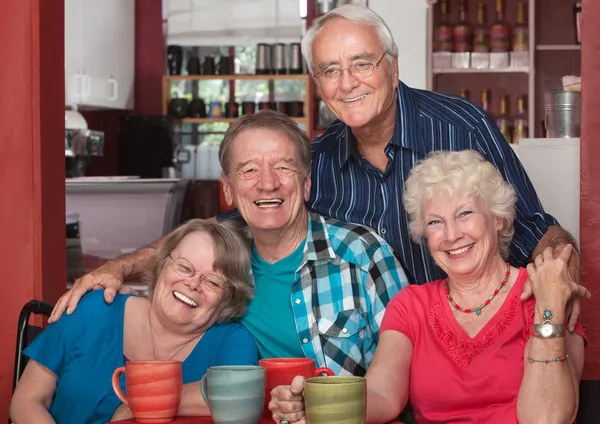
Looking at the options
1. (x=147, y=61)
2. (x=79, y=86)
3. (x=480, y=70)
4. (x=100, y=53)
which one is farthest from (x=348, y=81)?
(x=147, y=61)

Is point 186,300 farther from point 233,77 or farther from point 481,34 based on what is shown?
point 233,77

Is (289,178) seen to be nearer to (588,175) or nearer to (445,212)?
(445,212)

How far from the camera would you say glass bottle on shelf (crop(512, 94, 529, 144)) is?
6352 millimetres

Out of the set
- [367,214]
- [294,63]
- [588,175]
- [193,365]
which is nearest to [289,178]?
[367,214]

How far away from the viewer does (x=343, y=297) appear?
7.11ft

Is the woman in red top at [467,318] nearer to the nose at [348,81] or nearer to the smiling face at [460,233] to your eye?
the smiling face at [460,233]

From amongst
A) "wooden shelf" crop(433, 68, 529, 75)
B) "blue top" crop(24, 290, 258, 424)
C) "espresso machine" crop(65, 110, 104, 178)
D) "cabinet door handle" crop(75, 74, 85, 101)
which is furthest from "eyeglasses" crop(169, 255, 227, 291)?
"cabinet door handle" crop(75, 74, 85, 101)

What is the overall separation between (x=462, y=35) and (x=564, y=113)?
317 cm

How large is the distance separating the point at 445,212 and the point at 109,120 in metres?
6.45

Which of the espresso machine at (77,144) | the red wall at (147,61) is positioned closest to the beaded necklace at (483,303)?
the espresso machine at (77,144)

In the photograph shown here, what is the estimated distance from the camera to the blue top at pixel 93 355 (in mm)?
2023

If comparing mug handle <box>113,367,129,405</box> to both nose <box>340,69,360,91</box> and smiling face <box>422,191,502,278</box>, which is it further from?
nose <box>340,69,360,91</box>

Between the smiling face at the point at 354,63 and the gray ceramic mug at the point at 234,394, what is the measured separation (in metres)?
0.95

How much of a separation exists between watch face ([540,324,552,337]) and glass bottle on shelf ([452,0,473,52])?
189 inches
